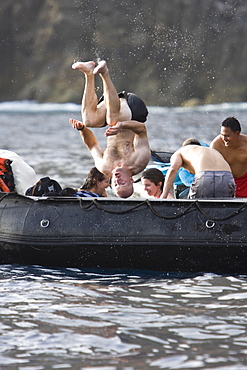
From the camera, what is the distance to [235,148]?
1047cm

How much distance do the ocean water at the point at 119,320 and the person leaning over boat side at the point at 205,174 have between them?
105 cm

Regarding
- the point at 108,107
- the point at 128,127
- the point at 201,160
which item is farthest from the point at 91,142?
the point at 201,160

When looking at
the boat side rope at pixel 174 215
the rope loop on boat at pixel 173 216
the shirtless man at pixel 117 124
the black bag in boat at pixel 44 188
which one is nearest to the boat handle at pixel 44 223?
the boat side rope at pixel 174 215

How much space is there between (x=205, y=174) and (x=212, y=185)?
15 cm

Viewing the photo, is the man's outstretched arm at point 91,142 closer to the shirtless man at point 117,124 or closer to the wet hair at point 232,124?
the shirtless man at point 117,124

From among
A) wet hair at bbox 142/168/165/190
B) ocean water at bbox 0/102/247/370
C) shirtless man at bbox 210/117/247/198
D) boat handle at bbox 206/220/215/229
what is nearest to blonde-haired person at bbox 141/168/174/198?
wet hair at bbox 142/168/165/190

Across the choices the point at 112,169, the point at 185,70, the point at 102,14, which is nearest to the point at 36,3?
the point at 102,14

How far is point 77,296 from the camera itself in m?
7.47

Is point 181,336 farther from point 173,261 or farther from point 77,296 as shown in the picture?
point 173,261

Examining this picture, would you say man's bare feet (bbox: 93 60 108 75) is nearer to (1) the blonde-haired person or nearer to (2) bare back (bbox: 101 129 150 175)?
(2) bare back (bbox: 101 129 150 175)

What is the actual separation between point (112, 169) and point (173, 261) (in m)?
1.98

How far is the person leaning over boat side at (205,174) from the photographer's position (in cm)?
870

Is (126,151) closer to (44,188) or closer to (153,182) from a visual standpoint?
(153,182)

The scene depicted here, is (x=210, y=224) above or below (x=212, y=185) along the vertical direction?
below
